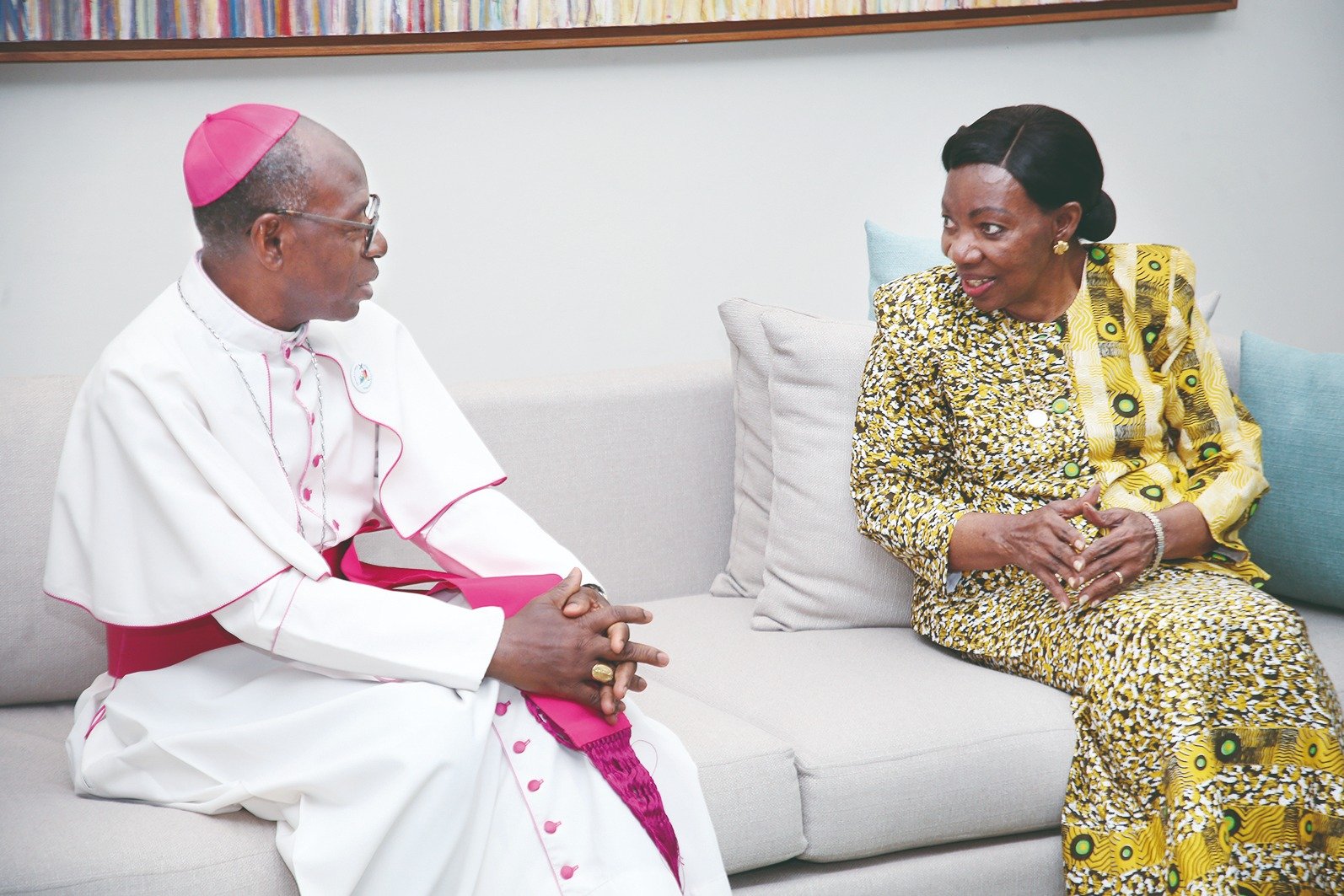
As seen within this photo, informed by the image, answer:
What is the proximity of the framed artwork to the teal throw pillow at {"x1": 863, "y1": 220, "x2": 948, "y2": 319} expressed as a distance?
654mm

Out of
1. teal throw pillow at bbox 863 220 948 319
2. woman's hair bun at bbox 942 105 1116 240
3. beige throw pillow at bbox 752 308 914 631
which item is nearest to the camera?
woman's hair bun at bbox 942 105 1116 240

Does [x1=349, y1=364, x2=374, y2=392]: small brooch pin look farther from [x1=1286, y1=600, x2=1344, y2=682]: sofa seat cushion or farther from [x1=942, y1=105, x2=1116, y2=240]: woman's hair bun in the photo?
[x1=1286, y1=600, x2=1344, y2=682]: sofa seat cushion

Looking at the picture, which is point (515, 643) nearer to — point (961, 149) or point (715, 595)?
point (715, 595)

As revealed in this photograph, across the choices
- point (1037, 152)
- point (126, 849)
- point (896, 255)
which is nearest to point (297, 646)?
point (126, 849)

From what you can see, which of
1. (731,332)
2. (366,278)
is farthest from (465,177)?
(366,278)

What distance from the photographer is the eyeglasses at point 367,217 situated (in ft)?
5.51

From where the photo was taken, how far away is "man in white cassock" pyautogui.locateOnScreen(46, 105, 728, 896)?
1533 mm

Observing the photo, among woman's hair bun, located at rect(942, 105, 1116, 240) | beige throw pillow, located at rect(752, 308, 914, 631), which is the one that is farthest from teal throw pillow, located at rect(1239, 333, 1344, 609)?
beige throw pillow, located at rect(752, 308, 914, 631)

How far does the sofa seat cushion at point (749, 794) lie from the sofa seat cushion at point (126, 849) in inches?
22.9

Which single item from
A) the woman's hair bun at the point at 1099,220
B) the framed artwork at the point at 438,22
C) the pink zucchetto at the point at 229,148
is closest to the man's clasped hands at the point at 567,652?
the pink zucchetto at the point at 229,148

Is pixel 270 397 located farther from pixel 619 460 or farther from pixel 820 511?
pixel 820 511

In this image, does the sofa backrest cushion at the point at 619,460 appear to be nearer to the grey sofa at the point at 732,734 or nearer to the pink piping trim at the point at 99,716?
the grey sofa at the point at 732,734

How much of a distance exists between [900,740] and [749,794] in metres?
0.26

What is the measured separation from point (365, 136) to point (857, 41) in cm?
123
